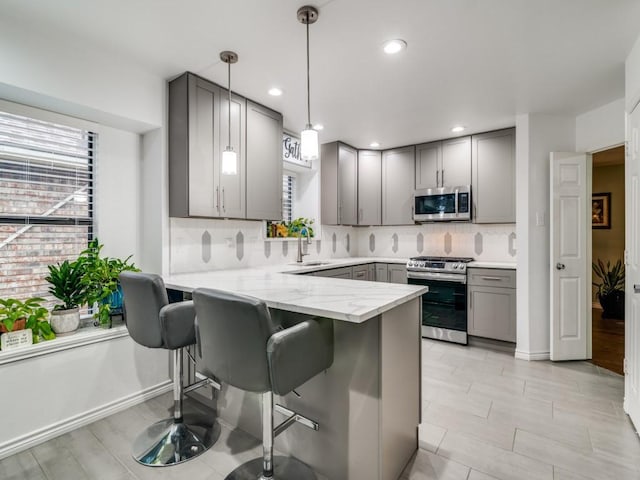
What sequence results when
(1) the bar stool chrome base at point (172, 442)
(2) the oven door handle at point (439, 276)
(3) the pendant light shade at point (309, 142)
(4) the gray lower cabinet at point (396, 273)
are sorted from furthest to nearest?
(4) the gray lower cabinet at point (396, 273), (2) the oven door handle at point (439, 276), (3) the pendant light shade at point (309, 142), (1) the bar stool chrome base at point (172, 442)

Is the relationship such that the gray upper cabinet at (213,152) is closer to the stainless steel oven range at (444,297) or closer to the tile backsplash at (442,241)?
the stainless steel oven range at (444,297)

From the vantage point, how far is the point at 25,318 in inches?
79.2

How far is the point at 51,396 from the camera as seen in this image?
6.64 ft

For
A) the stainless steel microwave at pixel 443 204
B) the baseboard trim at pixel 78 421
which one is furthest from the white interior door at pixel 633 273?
the baseboard trim at pixel 78 421

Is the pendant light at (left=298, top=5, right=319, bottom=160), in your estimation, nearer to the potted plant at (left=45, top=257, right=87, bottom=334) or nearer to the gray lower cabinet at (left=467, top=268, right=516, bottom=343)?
the potted plant at (left=45, top=257, right=87, bottom=334)

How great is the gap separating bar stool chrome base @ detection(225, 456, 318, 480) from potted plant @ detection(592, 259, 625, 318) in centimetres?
527

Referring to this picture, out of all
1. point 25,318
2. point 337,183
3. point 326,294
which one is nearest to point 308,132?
point 326,294

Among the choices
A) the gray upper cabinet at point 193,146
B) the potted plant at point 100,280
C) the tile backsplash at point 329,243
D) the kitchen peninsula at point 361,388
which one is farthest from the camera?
the tile backsplash at point 329,243

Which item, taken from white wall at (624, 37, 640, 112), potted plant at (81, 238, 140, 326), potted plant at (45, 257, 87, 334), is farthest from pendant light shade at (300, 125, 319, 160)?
white wall at (624, 37, 640, 112)

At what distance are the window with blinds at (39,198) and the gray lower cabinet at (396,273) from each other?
3340mm

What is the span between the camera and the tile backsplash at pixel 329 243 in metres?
2.92

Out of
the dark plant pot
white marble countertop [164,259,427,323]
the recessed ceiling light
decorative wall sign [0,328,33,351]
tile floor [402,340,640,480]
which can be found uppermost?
the recessed ceiling light

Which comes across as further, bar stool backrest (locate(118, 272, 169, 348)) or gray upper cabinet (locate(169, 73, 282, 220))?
gray upper cabinet (locate(169, 73, 282, 220))

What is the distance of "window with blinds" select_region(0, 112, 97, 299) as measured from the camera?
214 centimetres
